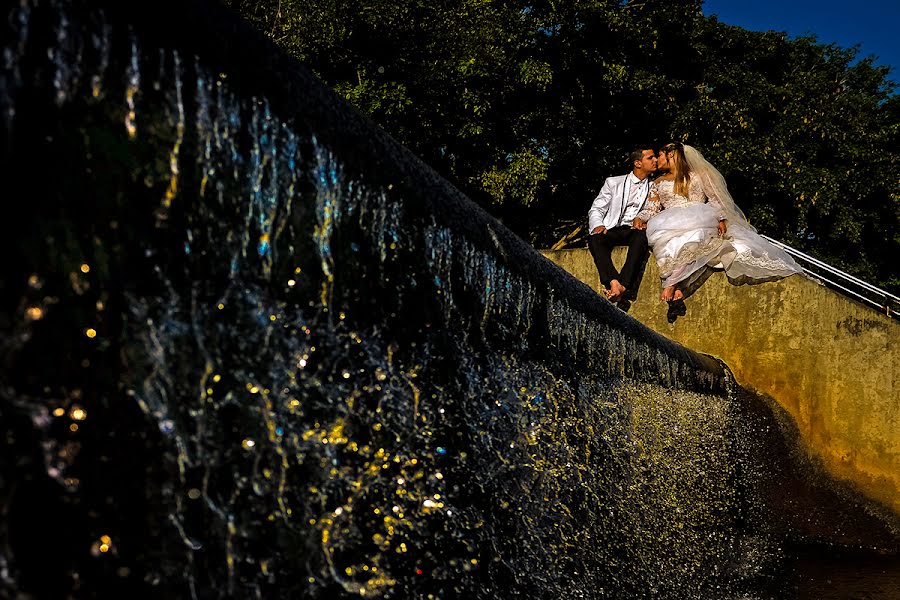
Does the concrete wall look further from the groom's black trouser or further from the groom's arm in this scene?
the groom's arm

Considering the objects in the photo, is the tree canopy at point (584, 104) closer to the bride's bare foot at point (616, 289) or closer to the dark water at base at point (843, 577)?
the bride's bare foot at point (616, 289)

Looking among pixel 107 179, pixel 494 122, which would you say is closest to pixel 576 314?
pixel 107 179

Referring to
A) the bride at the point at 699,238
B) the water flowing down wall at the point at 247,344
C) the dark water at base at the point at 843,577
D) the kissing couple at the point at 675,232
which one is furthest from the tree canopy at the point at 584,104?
the water flowing down wall at the point at 247,344

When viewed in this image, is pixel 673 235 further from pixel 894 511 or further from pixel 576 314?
pixel 576 314

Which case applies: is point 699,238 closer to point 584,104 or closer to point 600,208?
point 600,208

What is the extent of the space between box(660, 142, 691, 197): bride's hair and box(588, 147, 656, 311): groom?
0.16 m

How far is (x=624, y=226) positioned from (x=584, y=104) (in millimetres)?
10790

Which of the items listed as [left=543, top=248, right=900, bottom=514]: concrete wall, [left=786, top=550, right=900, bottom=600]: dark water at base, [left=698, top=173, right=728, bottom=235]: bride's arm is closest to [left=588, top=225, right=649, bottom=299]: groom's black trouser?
[left=543, top=248, right=900, bottom=514]: concrete wall

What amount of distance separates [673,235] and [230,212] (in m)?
5.02

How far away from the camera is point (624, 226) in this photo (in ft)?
21.7

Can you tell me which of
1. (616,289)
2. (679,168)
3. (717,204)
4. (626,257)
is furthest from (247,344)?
(679,168)

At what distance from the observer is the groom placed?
633cm

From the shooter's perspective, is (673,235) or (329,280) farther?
(673,235)

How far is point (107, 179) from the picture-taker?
54.6 inches
